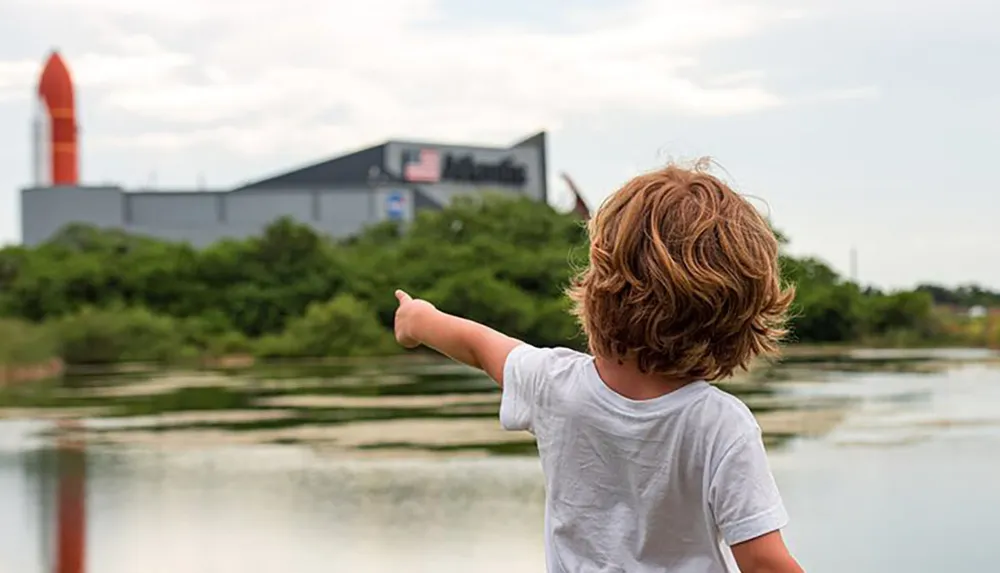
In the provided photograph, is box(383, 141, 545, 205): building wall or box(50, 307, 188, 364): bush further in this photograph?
box(383, 141, 545, 205): building wall

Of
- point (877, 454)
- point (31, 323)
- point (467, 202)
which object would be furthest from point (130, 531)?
point (467, 202)

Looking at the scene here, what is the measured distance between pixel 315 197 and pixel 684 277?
113 ft

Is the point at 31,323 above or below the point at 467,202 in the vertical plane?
below

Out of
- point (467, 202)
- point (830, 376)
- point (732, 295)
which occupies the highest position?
point (467, 202)

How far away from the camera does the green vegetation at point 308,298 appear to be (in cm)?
2050

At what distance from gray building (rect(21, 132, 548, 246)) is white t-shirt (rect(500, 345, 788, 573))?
31478 millimetres

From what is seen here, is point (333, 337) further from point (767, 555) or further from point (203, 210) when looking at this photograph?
point (767, 555)

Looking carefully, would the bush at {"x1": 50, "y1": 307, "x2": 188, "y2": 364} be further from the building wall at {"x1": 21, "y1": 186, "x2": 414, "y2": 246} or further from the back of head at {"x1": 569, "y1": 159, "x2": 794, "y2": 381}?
the back of head at {"x1": 569, "y1": 159, "x2": 794, "y2": 381}

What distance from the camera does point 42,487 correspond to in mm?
6281

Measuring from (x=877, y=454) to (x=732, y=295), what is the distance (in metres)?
6.21

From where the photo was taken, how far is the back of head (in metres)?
0.98

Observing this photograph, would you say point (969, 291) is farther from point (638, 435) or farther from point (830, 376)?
point (638, 435)

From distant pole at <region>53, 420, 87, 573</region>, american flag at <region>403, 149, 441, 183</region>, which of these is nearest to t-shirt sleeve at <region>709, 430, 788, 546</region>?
distant pole at <region>53, 420, 87, 573</region>

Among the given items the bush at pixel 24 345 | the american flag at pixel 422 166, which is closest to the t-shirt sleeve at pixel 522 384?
the bush at pixel 24 345
